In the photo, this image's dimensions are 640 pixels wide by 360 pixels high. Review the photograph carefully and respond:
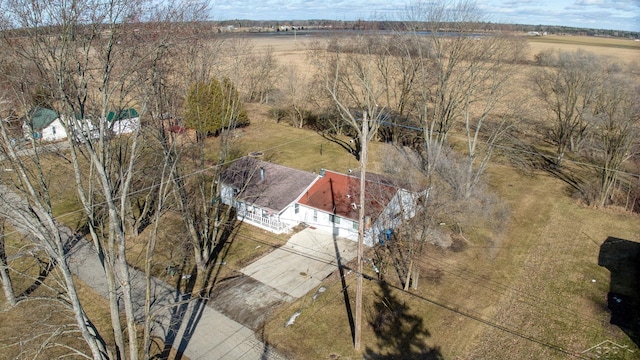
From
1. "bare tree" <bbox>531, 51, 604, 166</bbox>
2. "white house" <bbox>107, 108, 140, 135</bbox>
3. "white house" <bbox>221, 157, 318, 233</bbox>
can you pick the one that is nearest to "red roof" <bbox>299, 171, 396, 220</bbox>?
"white house" <bbox>221, 157, 318, 233</bbox>

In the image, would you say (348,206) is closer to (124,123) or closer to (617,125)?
(124,123)

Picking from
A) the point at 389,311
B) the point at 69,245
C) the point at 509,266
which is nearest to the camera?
the point at 389,311

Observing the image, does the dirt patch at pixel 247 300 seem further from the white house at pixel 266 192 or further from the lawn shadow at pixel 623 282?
the lawn shadow at pixel 623 282

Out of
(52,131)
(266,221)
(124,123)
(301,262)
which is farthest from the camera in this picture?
(52,131)

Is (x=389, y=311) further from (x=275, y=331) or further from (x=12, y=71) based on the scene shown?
(x=12, y=71)

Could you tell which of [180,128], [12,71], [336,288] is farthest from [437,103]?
[12,71]

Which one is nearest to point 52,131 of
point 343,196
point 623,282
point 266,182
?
point 266,182

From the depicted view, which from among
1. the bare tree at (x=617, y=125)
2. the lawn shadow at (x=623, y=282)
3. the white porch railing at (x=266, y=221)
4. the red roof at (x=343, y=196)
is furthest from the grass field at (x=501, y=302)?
the white porch railing at (x=266, y=221)
